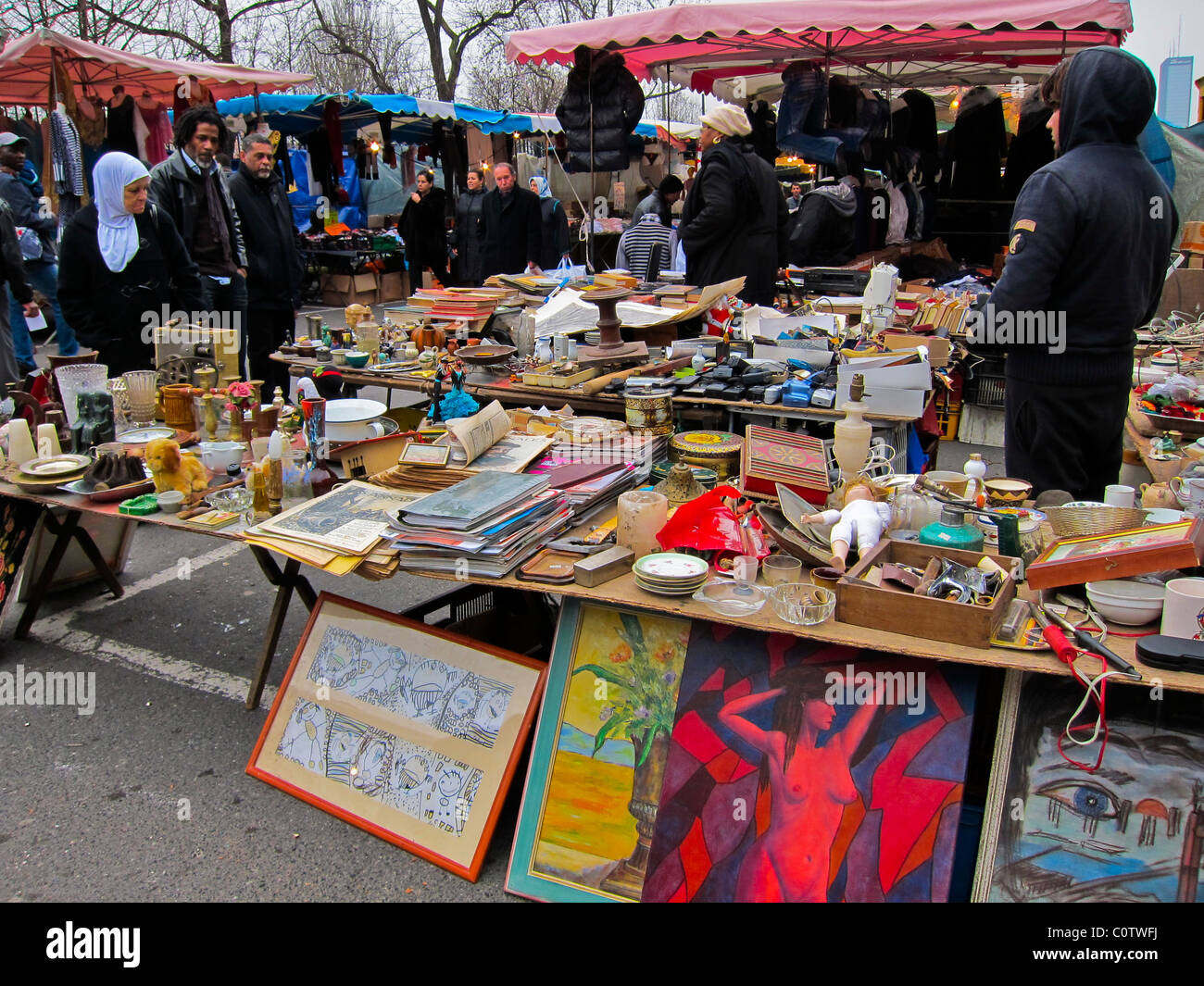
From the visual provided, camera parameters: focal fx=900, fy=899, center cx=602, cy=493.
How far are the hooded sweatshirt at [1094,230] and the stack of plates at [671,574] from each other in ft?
5.20

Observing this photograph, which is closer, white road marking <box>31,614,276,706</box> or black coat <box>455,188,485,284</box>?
white road marking <box>31,614,276,706</box>

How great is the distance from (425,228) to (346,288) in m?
2.56

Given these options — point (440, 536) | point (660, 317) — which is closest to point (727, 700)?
point (440, 536)

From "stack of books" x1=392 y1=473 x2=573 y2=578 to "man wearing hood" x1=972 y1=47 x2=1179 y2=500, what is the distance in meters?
1.78

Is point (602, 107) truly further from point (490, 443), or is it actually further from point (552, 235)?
point (490, 443)

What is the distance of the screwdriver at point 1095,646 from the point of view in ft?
6.06

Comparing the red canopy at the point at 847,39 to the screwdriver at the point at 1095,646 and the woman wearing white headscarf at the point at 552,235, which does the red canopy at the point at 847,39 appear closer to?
the woman wearing white headscarf at the point at 552,235

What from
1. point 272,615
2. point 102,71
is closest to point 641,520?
point 272,615

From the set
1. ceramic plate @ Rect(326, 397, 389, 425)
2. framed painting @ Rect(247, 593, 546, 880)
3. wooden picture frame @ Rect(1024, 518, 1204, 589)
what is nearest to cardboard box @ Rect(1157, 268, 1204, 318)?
wooden picture frame @ Rect(1024, 518, 1204, 589)

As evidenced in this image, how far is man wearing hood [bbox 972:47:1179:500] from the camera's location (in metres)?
3.06

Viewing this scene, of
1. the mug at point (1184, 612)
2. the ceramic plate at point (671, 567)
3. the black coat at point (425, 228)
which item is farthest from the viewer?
the black coat at point (425, 228)

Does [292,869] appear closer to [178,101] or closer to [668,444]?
[668,444]

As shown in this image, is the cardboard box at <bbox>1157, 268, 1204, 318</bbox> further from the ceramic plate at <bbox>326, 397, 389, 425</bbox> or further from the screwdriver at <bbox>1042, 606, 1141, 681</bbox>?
the ceramic plate at <bbox>326, 397, 389, 425</bbox>

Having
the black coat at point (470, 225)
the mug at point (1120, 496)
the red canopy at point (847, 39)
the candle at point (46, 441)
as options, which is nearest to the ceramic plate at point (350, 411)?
the candle at point (46, 441)
